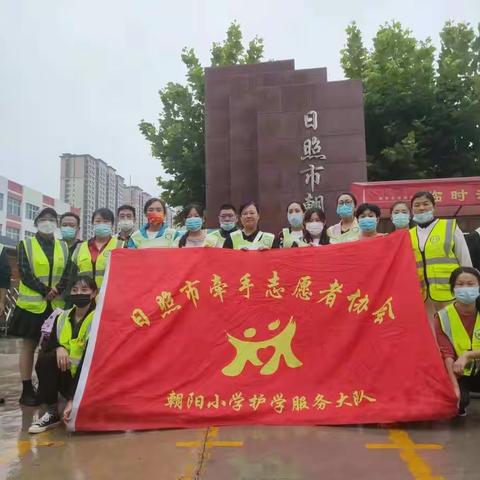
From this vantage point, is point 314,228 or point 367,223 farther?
point 314,228

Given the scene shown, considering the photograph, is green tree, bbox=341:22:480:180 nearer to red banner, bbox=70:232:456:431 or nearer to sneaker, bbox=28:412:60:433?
red banner, bbox=70:232:456:431

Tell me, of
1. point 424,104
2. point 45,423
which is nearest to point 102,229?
point 45,423

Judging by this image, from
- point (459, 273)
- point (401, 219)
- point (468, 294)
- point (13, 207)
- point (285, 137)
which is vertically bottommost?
point (468, 294)

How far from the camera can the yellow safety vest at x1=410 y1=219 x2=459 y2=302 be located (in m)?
3.91

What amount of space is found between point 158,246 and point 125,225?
2.20 feet

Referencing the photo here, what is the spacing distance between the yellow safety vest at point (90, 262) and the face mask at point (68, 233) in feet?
1.69

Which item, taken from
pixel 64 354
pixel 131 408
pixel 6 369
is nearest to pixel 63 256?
pixel 64 354

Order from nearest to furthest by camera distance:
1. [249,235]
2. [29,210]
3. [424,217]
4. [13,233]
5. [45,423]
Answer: [45,423] < [424,217] < [249,235] < [13,233] < [29,210]

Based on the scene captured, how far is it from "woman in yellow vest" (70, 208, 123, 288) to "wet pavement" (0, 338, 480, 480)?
4.25 ft

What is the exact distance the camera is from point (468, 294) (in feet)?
11.5

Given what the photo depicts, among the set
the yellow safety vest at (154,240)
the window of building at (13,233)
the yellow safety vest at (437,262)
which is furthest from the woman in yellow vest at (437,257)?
the window of building at (13,233)

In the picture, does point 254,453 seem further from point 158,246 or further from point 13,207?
point 13,207

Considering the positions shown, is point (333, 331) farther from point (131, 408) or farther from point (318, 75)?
point (318, 75)

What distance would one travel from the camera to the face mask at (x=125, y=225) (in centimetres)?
495
